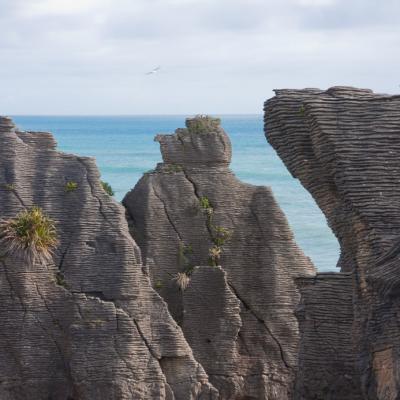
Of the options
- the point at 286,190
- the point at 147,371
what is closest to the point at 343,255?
the point at 147,371

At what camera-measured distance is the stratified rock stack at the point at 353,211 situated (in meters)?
18.5

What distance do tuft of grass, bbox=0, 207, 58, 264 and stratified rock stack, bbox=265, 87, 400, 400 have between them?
49.8ft

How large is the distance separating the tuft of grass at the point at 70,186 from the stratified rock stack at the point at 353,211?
16.3m

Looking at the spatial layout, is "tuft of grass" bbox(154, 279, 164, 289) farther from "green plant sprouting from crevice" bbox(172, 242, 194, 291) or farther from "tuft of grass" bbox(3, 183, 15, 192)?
"tuft of grass" bbox(3, 183, 15, 192)

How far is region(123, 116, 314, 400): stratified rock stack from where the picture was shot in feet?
127

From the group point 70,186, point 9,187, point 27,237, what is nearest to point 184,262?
point 70,186

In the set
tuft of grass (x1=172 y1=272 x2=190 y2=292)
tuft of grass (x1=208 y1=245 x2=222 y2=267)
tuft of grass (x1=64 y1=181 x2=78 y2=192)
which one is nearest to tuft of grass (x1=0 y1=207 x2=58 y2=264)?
tuft of grass (x1=64 y1=181 x2=78 y2=192)

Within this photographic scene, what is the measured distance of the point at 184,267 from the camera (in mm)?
39750

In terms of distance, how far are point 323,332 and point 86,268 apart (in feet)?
52.0

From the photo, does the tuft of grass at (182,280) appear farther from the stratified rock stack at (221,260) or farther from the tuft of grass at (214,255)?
the tuft of grass at (214,255)

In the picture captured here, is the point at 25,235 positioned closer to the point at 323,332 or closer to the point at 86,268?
the point at 86,268

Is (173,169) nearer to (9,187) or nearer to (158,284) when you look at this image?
(158,284)

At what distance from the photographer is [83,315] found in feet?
117

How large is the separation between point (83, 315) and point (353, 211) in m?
16.9
